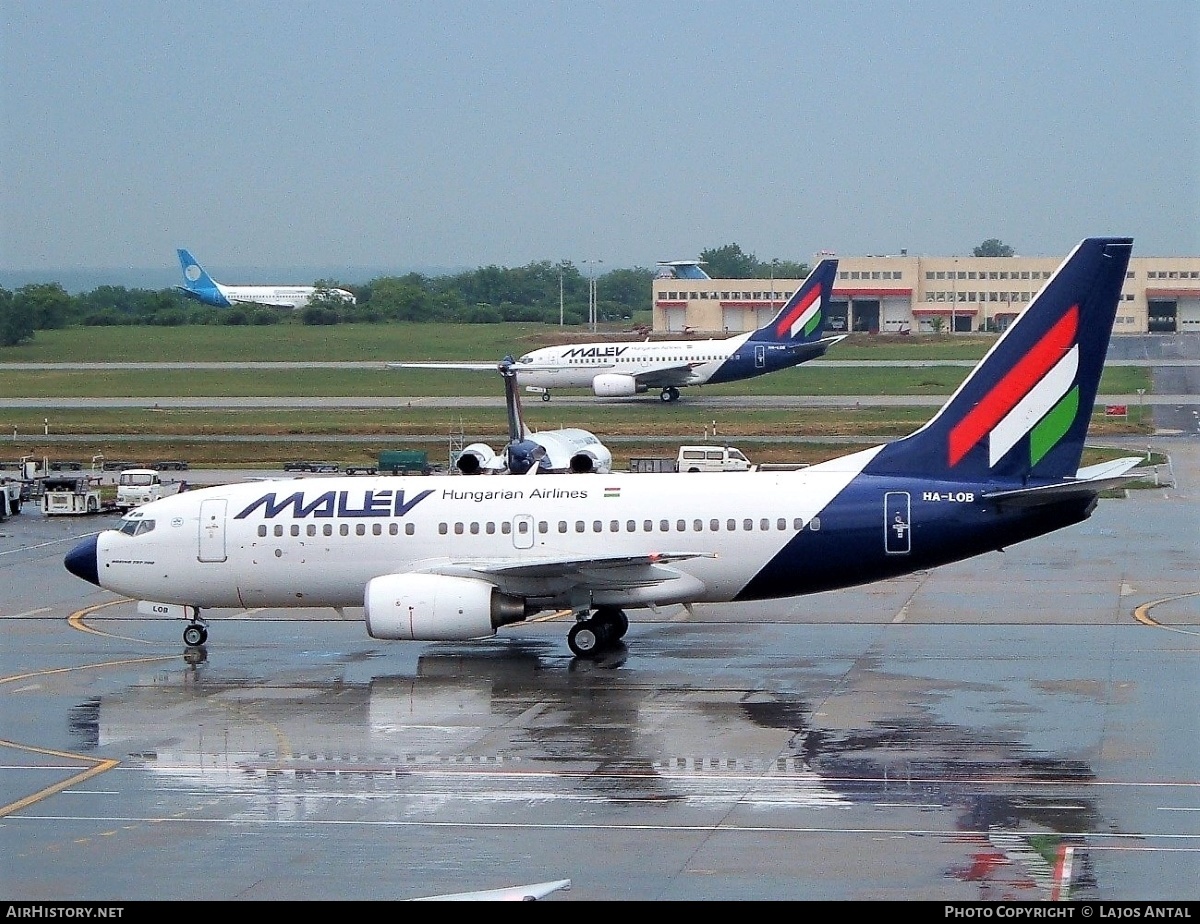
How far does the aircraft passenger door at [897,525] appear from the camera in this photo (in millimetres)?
33188

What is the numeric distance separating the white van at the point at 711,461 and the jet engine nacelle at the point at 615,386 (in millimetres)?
38431

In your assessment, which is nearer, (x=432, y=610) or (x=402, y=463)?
(x=432, y=610)

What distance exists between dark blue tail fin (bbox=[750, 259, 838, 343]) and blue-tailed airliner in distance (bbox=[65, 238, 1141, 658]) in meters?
68.7

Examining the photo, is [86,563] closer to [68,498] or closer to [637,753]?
[637,753]

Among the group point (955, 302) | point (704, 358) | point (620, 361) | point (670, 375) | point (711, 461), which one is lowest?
point (711, 461)

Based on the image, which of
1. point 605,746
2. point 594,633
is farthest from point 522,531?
point 605,746

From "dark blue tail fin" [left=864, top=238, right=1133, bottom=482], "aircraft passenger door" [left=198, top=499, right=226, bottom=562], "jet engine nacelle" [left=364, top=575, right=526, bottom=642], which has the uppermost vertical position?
"dark blue tail fin" [left=864, top=238, right=1133, bottom=482]

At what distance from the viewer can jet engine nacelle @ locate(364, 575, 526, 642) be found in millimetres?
32938

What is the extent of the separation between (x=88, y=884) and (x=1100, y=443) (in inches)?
2407

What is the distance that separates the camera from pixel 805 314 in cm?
10312

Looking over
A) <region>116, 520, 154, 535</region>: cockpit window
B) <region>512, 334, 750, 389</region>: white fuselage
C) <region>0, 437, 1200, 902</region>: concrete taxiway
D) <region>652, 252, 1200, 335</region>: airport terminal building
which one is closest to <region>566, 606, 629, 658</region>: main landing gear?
<region>0, 437, 1200, 902</region>: concrete taxiway

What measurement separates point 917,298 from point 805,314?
79538mm

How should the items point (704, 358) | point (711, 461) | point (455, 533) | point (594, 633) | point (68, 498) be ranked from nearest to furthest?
point (594, 633) < point (455, 533) < point (68, 498) < point (711, 461) < point (704, 358)

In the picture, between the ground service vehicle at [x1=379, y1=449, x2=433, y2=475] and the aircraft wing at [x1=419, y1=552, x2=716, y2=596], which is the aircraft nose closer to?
the aircraft wing at [x1=419, y1=552, x2=716, y2=596]
